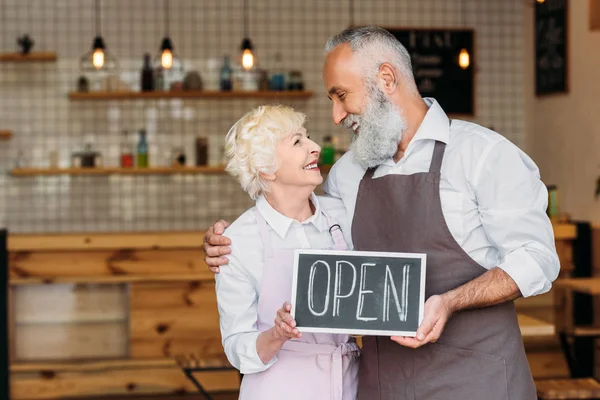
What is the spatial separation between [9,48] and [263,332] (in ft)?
19.0

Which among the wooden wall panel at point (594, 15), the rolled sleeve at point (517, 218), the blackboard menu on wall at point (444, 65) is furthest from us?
the blackboard menu on wall at point (444, 65)

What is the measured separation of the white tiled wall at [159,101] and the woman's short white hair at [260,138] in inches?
200

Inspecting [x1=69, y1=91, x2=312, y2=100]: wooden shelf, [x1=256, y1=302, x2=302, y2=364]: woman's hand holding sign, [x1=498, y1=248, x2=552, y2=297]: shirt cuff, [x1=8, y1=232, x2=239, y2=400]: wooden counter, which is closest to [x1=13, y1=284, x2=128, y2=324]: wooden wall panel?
[x1=8, y1=232, x2=239, y2=400]: wooden counter

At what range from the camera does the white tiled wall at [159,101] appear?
7.14m

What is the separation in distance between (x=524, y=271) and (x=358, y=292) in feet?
1.24

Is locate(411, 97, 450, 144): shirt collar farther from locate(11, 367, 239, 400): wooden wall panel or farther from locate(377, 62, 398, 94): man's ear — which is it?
locate(11, 367, 239, 400): wooden wall panel

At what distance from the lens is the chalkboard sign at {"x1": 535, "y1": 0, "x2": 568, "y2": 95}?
6.33 metres

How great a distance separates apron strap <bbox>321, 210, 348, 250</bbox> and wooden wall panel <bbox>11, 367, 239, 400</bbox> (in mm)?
3265

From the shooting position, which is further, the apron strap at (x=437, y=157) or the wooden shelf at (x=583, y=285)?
the wooden shelf at (x=583, y=285)

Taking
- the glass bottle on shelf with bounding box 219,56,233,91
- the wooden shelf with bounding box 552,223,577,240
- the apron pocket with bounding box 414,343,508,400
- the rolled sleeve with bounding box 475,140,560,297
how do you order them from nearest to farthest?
the rolled sleeve with bounding box 475,140,560,297 < the apron pocket with bounding box 414,343,508,400 < the wooden shelf with bounding box 552,223,577,240 < the glass bottle on shelf with bounding box 219,56,233,91

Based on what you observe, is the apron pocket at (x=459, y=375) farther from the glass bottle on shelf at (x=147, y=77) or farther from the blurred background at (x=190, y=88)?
the glass bottle on shelf at (x=147, y=77)

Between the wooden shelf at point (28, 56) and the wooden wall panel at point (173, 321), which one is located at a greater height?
the wooden shelf at point (28, 56)

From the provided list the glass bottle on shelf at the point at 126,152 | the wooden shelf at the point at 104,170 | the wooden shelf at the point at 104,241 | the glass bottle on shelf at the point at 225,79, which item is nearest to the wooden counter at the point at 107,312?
the wooden shelf at the point at 104,241

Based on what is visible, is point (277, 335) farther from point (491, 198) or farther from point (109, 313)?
point (109, 313)
